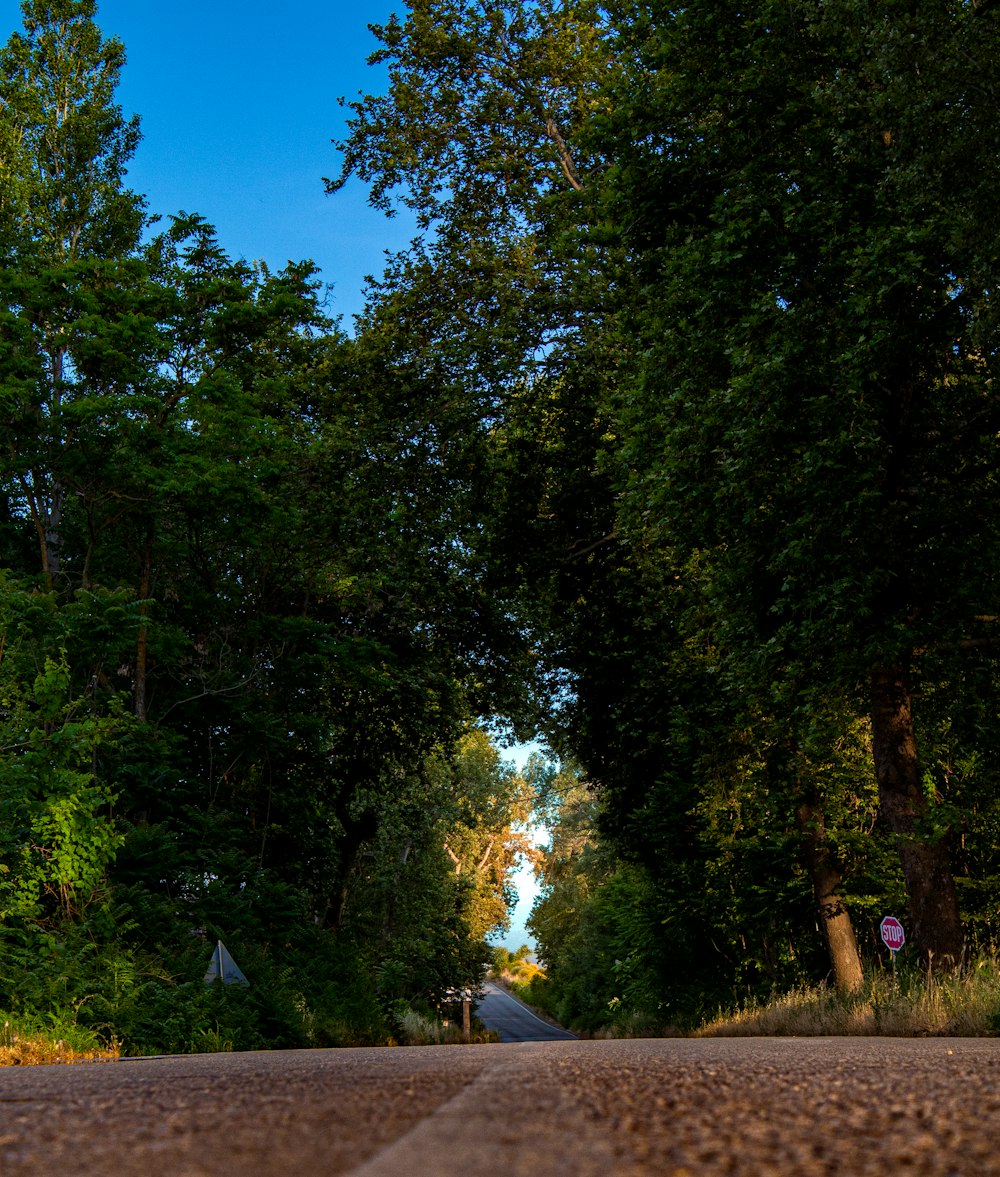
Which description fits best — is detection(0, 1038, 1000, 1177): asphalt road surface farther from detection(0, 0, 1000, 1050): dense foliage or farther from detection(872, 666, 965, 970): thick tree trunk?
detection(872, 666, 965, 970): thick tree trunk

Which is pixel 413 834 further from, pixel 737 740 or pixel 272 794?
pixel 737 740

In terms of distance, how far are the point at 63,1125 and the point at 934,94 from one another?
485 inches

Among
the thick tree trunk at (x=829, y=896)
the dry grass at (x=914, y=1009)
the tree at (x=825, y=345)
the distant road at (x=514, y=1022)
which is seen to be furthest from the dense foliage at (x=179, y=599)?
the distant road at (x=514, y=1022)

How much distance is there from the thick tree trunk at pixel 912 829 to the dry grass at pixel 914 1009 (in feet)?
2.42

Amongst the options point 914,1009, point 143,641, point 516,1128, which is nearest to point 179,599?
point 143,641

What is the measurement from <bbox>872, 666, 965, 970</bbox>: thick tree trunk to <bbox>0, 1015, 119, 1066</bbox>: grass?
10.2 m

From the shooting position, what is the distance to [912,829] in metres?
14.4

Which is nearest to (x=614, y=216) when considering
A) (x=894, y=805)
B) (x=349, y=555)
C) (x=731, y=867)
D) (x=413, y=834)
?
(x=349, y=555)

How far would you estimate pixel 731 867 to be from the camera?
25.0 meters

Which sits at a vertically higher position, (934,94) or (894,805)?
(934,94)

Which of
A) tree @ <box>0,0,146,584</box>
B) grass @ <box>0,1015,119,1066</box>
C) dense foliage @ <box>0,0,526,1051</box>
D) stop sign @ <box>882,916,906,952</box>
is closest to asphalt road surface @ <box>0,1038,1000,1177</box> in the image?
grass @ <box>0,1015,119,1066</box>

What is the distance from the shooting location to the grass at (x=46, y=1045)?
35.8ft

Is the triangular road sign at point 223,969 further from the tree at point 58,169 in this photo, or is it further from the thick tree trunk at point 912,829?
the thick tree trunk at point 912,829

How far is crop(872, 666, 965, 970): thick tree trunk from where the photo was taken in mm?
14289
